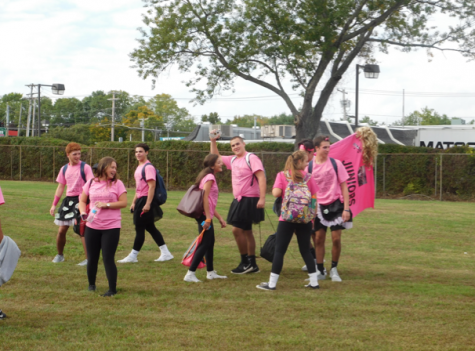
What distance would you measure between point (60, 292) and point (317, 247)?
3.30 metres

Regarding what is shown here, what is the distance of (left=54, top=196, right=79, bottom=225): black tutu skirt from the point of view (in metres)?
8.06

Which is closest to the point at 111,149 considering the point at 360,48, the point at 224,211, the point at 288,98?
the point at 288,98

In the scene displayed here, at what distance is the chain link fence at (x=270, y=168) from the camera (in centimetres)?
2522

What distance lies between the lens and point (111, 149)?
1271 inches

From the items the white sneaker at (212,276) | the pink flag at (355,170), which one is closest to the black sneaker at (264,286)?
the white sneaker at (212,276)

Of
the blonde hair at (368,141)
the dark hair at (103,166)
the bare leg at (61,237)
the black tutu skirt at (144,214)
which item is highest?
the blonde hair at (368,141)

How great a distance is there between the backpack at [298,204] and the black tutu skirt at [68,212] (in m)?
3.24

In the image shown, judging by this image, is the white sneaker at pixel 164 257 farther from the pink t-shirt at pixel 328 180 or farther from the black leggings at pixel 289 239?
the pink t-shirt at pixel 328 180

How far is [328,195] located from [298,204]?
39.8 inches

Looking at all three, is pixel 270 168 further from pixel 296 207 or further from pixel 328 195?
pixel 296 207

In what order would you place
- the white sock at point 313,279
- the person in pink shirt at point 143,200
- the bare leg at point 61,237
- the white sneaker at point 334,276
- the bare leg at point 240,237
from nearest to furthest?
the white sock at point 313,279 < the white sneaker at point 334,276 < the bare leg at point 240,237 < the bare leg at point 61,237 < the person in pink shirt at point 143,200

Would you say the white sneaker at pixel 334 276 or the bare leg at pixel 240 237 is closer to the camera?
the white sneaker at pixel 334 276

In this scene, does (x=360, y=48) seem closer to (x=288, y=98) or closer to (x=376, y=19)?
(x=376, y=19)

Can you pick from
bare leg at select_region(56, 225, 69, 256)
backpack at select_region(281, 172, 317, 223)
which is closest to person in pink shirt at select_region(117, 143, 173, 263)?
bare leg at select_region(56, 225, 69, 256)
